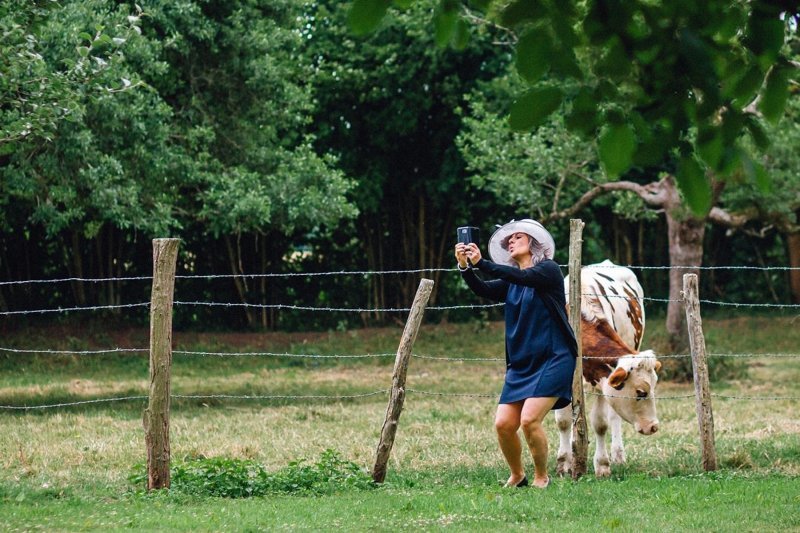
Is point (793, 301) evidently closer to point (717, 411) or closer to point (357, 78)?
point (357, 78)

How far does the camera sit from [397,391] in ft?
31.2

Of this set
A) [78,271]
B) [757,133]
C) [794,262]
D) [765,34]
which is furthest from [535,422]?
[794,262]

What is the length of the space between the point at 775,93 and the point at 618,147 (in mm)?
576

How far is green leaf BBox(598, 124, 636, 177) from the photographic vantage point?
3895 mm

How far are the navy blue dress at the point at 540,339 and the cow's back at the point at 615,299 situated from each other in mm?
2027

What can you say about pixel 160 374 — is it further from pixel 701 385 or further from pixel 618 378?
pixel 701 385

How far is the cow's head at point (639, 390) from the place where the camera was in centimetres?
1030

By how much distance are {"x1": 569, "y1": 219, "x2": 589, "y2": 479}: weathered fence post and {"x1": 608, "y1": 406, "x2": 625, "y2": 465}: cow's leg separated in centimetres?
87

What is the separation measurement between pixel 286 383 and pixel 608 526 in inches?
479

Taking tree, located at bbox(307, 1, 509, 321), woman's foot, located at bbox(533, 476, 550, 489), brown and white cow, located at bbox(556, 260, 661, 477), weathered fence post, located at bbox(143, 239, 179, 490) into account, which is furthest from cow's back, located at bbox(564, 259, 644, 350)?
tree, located at bbox(307, 1, 509, 321)

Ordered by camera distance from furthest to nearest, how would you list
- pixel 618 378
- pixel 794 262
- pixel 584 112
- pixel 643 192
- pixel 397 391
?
pixel 794 262, pixel 643 192, pixel 618 378, pixel 397 391, pixel 584 112

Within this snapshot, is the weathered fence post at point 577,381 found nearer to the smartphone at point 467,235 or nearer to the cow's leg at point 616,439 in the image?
the cow's leg at point 616,439

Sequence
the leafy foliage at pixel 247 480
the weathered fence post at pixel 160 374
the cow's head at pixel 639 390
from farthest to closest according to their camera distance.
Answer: the cow's head at pixel 639 390 < the leafy foliage at pixel 247 480 < the weathered fence post at pixel 160 374

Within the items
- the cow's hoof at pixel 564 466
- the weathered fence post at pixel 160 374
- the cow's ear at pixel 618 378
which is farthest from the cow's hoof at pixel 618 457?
the weathered fence post at pixel 160 374
